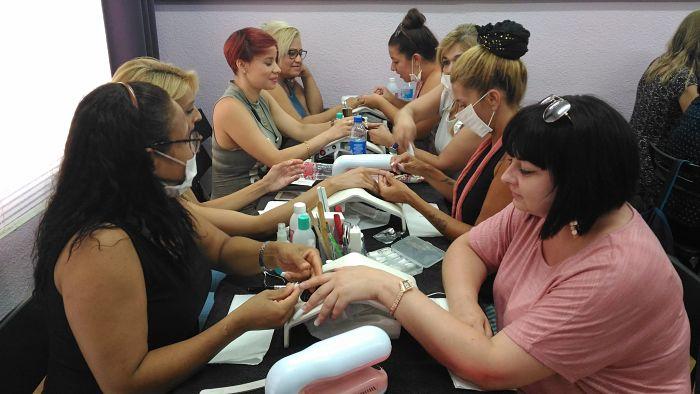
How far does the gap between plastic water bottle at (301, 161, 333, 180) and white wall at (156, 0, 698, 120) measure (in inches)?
62.0

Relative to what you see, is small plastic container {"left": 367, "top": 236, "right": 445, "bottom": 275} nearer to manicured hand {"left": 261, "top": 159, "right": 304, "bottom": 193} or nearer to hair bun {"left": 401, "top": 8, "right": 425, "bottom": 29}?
manicured hand {"left": 261, "top": 159, "right": 304, "bottom": 193}

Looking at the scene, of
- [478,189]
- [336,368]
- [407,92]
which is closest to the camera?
[336,368]

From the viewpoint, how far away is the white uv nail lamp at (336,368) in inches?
37.7

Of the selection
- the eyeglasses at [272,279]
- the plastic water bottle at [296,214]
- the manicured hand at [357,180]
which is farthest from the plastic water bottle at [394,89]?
the eyeglasses at [272,279]

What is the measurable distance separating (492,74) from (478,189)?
1.29 feet

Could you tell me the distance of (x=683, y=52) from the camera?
297cm

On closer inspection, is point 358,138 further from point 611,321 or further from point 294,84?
point 611,321

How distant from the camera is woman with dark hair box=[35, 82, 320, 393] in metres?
1.03

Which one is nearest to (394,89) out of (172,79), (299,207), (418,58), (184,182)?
(418,58)

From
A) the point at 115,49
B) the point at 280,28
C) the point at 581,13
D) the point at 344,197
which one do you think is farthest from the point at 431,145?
the point at 115,49

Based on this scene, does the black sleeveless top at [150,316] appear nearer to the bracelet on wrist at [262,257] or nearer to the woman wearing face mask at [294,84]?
the bracelet on wrist at [262,257]

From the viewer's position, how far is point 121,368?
1.06 meters

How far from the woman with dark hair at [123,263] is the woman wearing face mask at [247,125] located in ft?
3.71

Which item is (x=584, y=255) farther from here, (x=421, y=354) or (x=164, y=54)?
(x=164, y=54)
